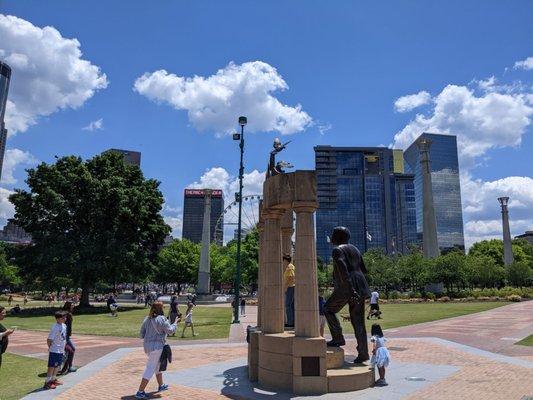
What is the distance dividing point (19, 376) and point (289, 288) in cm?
758

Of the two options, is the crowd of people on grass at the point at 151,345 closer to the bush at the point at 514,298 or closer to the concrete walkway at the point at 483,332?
the concrete walkway at the point at 483,332

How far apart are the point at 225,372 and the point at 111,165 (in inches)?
1413

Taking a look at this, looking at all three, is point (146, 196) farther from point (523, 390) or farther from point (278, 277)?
point (523, 390)

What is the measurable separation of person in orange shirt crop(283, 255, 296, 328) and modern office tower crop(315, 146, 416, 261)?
146 metres

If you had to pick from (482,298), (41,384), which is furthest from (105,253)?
(482,298)

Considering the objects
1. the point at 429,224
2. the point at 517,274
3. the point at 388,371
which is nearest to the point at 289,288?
the point at 388,371

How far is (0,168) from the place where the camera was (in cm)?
18550

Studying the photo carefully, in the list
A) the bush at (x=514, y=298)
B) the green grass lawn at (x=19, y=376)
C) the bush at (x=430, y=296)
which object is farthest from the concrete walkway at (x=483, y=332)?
the bush at (x=514, y=298)

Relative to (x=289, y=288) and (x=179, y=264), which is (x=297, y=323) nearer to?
(x=289, y=288)

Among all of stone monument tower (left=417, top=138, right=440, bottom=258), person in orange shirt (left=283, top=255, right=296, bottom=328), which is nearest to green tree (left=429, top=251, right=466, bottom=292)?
stone monument tower (left=417, top=138, right=440, bottom=258)

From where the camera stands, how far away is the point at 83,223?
39.4 m

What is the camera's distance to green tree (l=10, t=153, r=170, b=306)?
36344mm

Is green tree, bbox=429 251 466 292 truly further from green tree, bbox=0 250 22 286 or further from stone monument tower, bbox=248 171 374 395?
green tree, bbox=0 250 22 286

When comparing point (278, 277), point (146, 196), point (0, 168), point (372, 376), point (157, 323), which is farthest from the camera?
point (0, 168)
